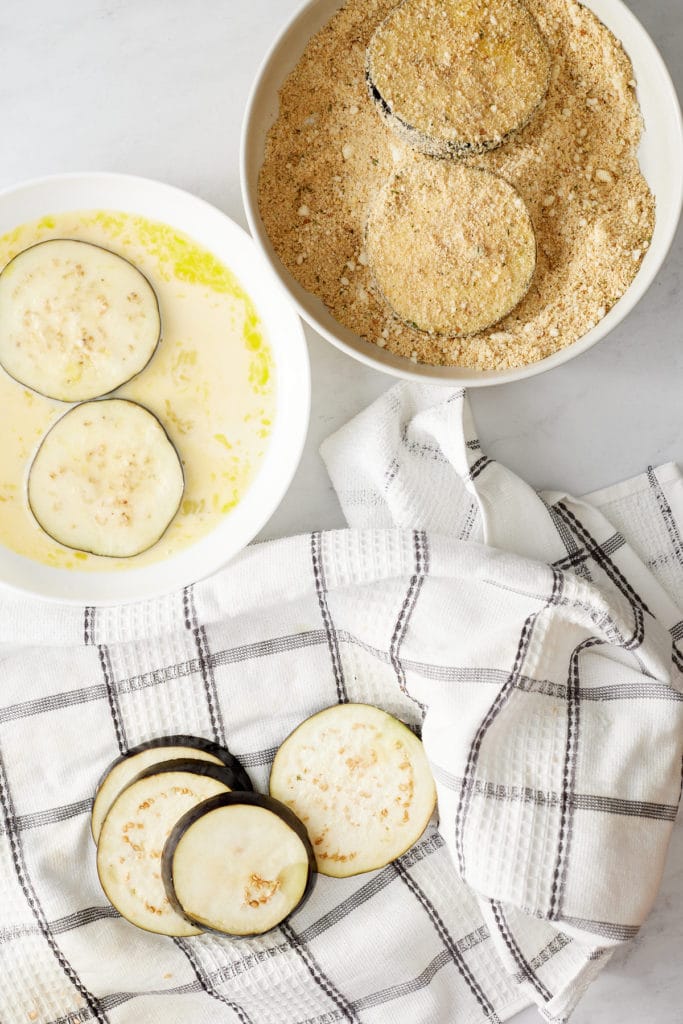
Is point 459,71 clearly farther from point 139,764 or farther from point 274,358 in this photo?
point 139,764

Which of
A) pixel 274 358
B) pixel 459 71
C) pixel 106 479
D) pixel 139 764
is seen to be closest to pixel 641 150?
pixel 459 71

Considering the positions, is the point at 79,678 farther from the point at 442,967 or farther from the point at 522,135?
the point at 522,135

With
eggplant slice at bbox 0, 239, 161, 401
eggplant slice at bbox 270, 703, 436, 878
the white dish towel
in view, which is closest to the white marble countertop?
the white dish towel

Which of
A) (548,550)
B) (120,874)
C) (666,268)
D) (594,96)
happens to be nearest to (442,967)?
(120,874)

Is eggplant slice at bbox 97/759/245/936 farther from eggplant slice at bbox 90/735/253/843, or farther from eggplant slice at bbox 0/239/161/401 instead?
eggplant slice at bbox 0/239/161/401

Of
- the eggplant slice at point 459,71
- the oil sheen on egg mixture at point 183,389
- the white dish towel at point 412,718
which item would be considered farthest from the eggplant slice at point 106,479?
the eggplant slice at point 459,71

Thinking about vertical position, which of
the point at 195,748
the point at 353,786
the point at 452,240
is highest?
the point at 452,240
